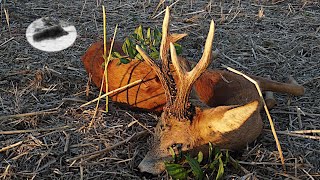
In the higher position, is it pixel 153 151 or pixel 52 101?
pixel 153 151

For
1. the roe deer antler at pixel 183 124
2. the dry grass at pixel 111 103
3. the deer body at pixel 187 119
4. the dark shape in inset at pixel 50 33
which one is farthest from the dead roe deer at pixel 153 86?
the dark shape in inset at pixel 50 33

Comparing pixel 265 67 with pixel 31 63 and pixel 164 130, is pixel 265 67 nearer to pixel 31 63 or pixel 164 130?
pixel 164 130

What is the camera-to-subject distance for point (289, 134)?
3.15 meters

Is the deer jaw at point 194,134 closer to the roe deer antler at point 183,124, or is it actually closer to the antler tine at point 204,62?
the roe deer antler at point 183,124

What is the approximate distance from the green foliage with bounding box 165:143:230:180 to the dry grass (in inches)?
4.8

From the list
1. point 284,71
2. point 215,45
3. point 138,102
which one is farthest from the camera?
point 215,45

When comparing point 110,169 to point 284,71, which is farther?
point 284,71

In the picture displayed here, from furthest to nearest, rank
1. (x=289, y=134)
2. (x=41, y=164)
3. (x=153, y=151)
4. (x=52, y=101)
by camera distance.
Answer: (x=52, y=101) < (x=289, y=134) < (x=41, y=164) < (x=153, y=151)

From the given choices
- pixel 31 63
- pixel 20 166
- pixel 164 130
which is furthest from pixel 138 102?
pixel 31 63

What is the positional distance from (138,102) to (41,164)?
82 cm

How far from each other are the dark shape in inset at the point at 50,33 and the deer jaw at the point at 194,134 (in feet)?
7.80

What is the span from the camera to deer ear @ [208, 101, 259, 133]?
2496 millimetres

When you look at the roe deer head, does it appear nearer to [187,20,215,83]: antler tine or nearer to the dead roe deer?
[187,20,215,83]: antler tine

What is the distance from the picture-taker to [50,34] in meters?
4.84
